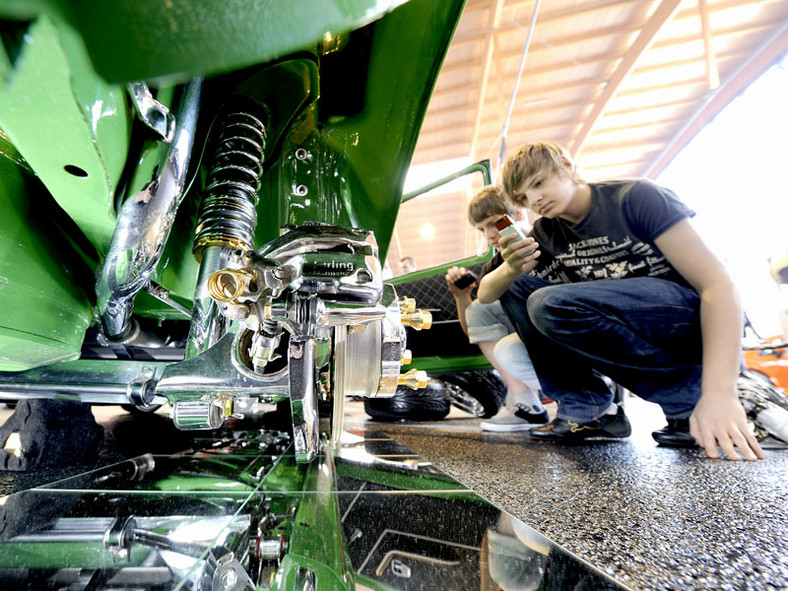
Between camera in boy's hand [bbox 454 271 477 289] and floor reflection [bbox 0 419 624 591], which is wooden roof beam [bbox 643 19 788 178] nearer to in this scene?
camera in boy's hand [bbox 454 271 477 289]

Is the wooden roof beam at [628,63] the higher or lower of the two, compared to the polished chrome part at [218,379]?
higher

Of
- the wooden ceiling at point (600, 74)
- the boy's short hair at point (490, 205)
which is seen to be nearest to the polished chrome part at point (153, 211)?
the boy's short hair at point (490, 205)

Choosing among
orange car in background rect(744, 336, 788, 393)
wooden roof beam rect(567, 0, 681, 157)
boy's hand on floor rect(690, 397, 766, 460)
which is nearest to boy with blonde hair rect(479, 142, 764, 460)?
boy's hand on floor rect(690, 397, 766, 460)

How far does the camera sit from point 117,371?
79cm

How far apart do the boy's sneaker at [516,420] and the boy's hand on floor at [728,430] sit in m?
0.73

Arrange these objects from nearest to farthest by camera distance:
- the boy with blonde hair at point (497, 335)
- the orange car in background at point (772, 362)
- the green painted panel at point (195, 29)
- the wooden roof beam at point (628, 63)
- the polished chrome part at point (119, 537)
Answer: the green painted panel at point (195, 29) → the polished chrome part at point (119, 537) → the boy with blonde hair at point (497, 335) → the orange car in background at point (772, 362) → the wooden roof beam at point (628, 63)

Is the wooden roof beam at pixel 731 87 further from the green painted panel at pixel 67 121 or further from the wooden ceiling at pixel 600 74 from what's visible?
the green painted panel at pixel 67 121

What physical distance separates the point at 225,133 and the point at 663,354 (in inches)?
49.3

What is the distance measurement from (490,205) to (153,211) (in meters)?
1.34

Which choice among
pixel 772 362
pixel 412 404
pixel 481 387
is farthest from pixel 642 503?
pixel 772 362

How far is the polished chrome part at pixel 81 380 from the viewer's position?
77 centimetres

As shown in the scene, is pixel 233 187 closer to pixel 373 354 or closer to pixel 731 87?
pixel 373 354

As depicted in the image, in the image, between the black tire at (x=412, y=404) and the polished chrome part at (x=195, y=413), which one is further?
Result: the black tire at (x=412, y=404)

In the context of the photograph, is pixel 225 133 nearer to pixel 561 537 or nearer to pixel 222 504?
pixel 222 504
